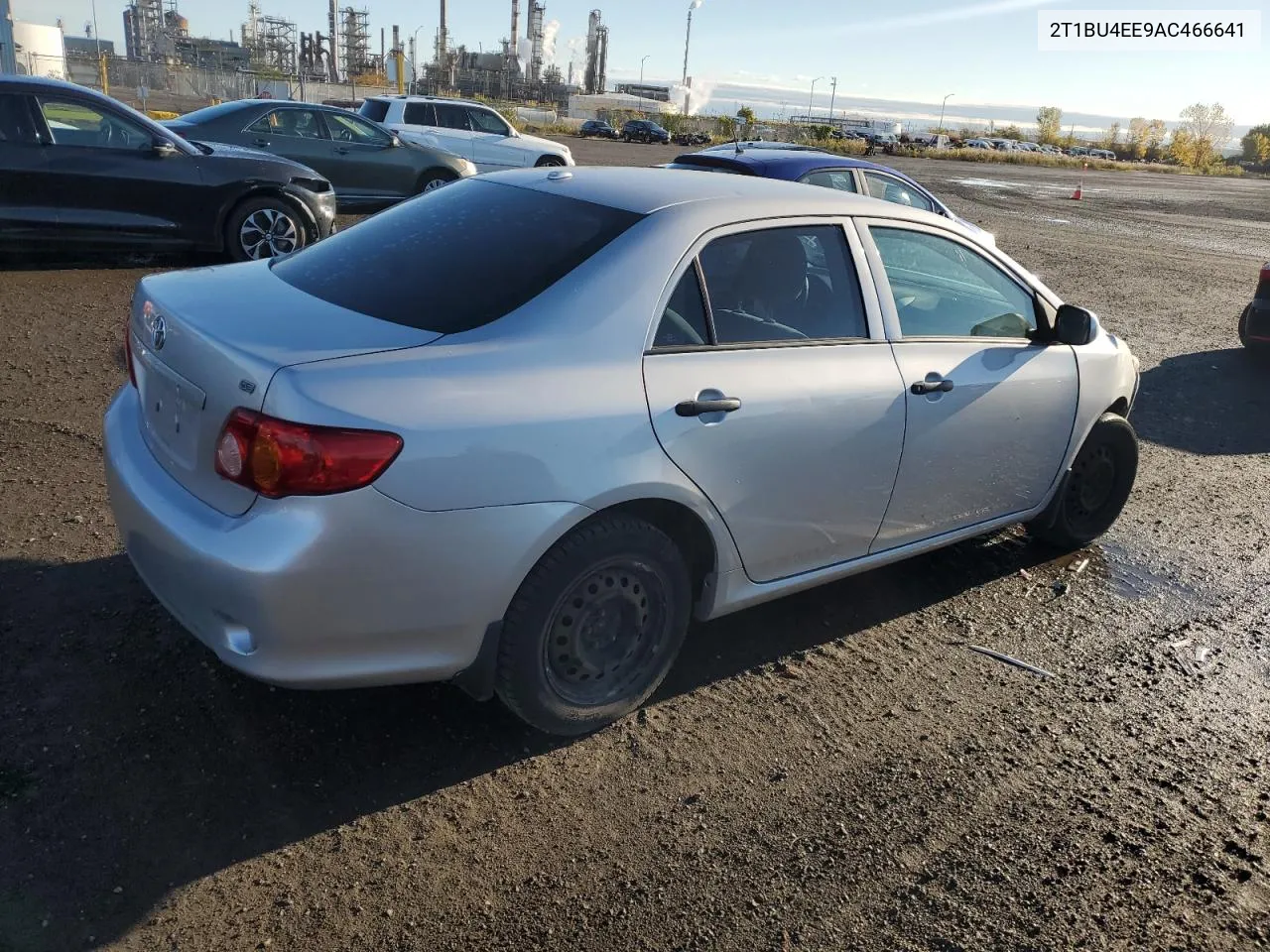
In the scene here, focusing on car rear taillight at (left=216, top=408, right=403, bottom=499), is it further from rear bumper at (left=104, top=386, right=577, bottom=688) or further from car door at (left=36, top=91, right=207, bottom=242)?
car door at (left=36, top=91, right=207, bottom=242)

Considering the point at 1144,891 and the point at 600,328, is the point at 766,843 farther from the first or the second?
the point at 600,328

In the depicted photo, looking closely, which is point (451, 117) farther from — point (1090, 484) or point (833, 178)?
point (1090, 484)

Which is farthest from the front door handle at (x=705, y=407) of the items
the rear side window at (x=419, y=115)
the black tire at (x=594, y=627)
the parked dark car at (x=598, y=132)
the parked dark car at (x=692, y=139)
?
the parked dark car at (x=598, y=132)

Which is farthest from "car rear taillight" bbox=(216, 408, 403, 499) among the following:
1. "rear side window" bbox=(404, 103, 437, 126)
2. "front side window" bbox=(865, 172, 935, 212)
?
"rear side window" bbox=(404, 103, 437, 126)

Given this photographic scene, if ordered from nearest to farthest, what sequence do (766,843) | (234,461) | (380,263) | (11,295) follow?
1. (234,461)
2. (766,843)
3. (380,263)
4. (11,295)

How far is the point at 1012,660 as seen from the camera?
13.1 ft

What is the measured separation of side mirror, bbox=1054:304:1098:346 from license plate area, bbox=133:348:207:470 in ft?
10.9

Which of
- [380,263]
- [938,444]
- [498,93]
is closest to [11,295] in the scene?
[380,263]

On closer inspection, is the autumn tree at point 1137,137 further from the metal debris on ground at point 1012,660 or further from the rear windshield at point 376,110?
the metal debris on ground at point 1012,660

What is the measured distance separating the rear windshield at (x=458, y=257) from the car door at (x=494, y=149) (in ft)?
45.3

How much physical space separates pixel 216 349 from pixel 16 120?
730 centimetres

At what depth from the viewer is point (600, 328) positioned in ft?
9.88

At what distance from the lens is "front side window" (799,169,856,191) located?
28.1ft

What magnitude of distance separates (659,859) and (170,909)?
120 centimetres
